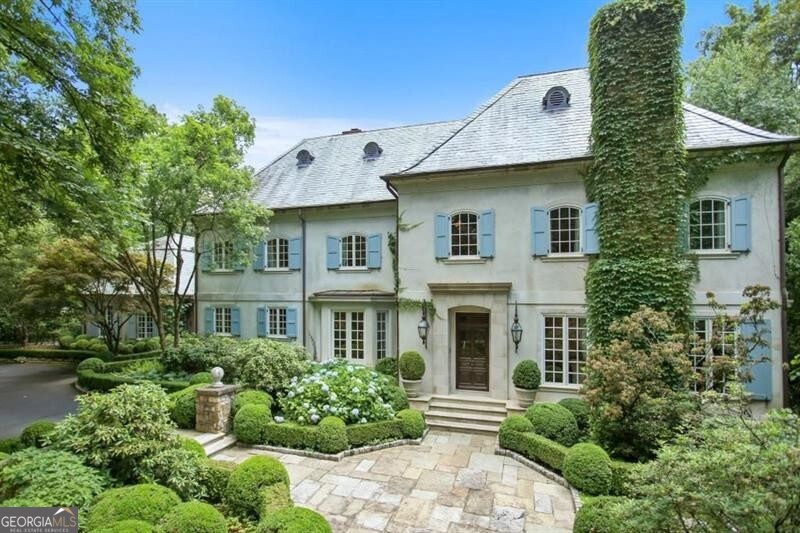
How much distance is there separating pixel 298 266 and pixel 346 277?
2.16 metres

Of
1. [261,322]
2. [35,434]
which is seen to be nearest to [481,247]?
[261,322]

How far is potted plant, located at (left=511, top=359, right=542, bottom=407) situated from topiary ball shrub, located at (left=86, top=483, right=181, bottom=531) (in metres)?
8.48

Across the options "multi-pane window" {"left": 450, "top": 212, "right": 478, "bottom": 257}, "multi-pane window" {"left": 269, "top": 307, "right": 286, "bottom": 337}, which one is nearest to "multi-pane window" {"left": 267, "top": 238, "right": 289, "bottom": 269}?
"multi-pane window" {"left": 269, "top": 307, "right": 286, "bottom": 337}

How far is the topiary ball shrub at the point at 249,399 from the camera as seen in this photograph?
967 cm

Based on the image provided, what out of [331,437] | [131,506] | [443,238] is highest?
[443,238]

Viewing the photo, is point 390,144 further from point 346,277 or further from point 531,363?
point 531,363

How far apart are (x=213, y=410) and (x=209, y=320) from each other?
27.2 feet

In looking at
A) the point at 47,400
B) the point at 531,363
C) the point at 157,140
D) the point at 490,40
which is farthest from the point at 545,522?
the point at 47,400

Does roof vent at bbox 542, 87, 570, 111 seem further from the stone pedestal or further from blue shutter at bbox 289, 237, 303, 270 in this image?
the stone pedestal

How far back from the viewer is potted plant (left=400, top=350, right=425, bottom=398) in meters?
11.7

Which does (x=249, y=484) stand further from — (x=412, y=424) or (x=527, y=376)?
(x=527, y=376)

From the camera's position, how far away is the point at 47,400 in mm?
12930

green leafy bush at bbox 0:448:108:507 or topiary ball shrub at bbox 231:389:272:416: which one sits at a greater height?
green leafy bush at bbox 0:448:108:507

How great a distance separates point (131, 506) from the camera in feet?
15.4
